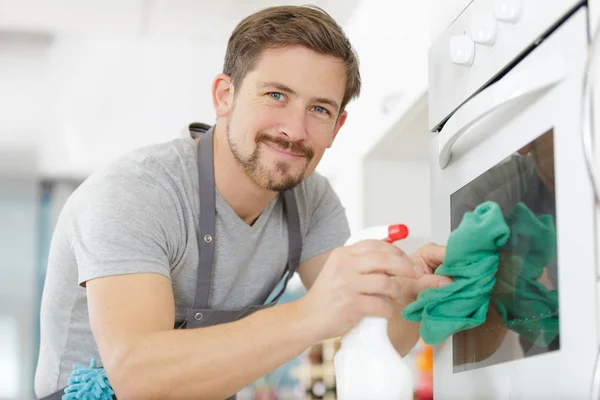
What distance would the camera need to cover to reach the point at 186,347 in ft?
3.25

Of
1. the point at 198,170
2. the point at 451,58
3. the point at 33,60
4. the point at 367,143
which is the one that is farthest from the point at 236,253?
the point at 33,60

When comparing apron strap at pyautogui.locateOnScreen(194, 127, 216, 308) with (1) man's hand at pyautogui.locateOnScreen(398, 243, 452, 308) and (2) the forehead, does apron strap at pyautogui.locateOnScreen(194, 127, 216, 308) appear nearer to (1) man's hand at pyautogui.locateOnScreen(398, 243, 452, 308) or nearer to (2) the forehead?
(2) the forehead

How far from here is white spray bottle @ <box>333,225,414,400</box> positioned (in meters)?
0.79

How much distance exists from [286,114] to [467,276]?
507 millimetres

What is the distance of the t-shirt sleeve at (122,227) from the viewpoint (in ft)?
3.71

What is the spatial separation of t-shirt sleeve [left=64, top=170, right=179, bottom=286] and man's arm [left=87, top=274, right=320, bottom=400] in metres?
0.06

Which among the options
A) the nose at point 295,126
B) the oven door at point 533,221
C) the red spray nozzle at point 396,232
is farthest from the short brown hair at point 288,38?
the red spray nozzle at point 396,232

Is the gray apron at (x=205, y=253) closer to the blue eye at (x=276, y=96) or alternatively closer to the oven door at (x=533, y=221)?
the blue eye at (x=276, y=96)

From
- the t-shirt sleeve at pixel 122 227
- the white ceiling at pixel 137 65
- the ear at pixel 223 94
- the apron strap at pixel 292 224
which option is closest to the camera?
the t-shirt sleeve at pixel 122 227

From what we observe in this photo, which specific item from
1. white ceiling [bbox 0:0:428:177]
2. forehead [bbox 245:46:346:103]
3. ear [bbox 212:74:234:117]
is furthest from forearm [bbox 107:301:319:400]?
white ceiling [bbox 0:0:428:177]

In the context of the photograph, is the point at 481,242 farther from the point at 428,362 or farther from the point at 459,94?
the point at 428,362

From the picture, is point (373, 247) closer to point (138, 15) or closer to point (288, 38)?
point (288, 38)

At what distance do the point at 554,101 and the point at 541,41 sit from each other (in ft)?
0.28

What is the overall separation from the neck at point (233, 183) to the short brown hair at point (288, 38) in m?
0.13
